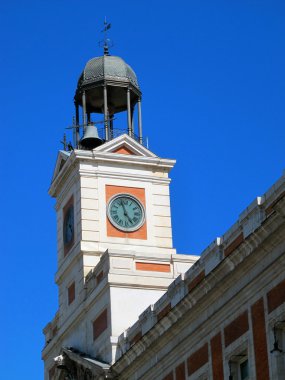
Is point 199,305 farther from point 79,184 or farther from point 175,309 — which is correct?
point 79,184

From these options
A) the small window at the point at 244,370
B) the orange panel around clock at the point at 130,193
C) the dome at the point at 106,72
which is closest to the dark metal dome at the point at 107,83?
the dome at the point at 106,72

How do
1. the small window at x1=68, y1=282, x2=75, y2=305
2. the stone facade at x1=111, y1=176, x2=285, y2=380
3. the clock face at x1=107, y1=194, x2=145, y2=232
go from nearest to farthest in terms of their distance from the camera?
1. the stone facade at x1=111, y1=176, x2=285, y2=380
2. the clock face at x1=107, y1=194, x2=145, y2=232
3. the small window at x1=68, y1=282, x2=75, y2=305

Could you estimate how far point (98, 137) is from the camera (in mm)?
59094

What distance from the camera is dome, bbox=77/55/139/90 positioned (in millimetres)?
60969

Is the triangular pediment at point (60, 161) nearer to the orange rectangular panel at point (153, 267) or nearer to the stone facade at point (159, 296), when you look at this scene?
the stone facade at point (159, 296)

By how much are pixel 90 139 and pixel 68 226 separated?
4737 mm

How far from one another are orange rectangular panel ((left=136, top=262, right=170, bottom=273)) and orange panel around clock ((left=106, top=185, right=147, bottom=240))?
3.66m

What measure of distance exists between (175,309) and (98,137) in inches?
787

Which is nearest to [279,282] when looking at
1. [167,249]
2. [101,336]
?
[101,336]

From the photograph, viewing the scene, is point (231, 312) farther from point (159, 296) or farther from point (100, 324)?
point (100, 324)

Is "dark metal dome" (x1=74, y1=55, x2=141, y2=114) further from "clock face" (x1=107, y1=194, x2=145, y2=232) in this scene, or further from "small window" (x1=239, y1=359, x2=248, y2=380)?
"small window" (x1=239, y1=359, x2=248, y2=380)

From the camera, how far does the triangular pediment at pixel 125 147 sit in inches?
2248

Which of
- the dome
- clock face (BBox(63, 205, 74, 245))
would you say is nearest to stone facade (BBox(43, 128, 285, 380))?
clock face (BBox(63, 205, 74, 245))

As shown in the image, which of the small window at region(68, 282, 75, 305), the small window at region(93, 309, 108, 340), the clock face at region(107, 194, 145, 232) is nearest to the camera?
the small window at region(93, 309, 108, 340)
